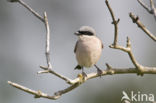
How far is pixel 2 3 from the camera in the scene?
15.4 metres

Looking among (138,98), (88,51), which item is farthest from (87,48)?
(138,98)

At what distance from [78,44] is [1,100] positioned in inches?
268

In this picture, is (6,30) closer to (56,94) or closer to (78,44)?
(78,44)

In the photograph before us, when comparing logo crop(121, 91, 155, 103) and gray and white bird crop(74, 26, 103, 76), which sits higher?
gray and white bird crop(74, 26, 103, 76)

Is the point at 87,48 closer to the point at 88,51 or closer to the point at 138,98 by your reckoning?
the point at 88,51

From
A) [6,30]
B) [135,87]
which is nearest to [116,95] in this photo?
[135,87]

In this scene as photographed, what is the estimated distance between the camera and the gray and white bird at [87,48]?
632 cm

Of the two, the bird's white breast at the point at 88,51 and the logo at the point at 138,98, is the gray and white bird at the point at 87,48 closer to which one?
the bird's white breast at the point at 88,51

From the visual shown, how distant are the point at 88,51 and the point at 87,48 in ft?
0.21

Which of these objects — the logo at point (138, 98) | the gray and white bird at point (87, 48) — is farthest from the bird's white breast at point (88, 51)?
the logo at point (138, 98)

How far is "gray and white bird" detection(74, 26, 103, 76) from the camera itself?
6.32m

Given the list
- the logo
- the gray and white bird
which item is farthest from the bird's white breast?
the logo

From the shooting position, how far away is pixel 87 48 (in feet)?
20.9

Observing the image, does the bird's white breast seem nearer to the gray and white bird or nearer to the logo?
the gray and white bird
